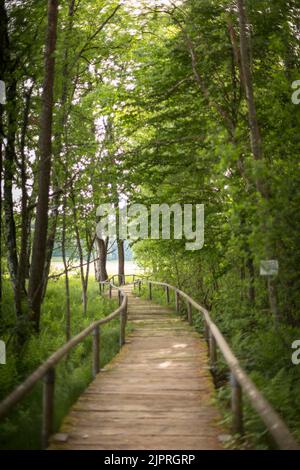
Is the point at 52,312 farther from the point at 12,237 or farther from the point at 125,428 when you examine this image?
the point at 125,428

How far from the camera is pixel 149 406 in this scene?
706 centimetres

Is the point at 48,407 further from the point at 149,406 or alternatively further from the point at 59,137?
the point at 59,137

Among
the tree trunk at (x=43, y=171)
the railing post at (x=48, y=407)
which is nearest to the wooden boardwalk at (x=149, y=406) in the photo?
the railing post at (x=48, y=407)

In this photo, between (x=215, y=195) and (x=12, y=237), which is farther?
(x=215, y=195)

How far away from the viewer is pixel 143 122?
15.4 metres

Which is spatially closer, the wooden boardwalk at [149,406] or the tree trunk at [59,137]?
the wooden boardwalk at [149,406]

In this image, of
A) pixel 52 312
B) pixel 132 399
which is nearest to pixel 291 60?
pixel 132 399

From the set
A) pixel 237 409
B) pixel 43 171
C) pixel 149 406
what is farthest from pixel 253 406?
pixel 43 171

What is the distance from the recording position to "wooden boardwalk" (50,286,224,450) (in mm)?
5684

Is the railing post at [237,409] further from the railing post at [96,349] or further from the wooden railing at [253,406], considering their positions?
the railing post at [96,349]

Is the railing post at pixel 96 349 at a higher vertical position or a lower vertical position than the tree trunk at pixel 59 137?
lower

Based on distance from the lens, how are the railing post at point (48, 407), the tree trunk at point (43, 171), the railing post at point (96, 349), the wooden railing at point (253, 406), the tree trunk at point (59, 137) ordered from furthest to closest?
the tree trunk at point (59, 137) < the tree trunk at point (43, 171) < the railing post at point (96, 349) < the railing post at point (48, 407) < the wooden railing at point (253, 406)

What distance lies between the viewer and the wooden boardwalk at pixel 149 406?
5684 mm

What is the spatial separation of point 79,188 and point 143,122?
348 cm
